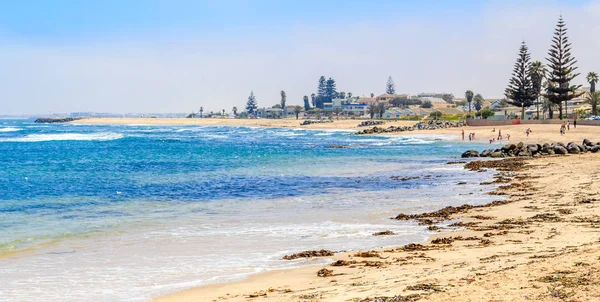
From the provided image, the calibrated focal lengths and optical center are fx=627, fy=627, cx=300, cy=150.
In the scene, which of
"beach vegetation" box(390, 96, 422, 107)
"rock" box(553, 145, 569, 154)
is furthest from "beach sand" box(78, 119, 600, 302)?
"beach vegetation" box(390, 96, 422, 107)

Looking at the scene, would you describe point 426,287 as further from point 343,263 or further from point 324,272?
point 343,263

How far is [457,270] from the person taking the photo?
9.87 metres

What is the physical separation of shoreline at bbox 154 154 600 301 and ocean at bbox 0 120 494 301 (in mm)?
986

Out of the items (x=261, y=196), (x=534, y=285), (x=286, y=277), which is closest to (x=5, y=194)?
(x=261, y=196)

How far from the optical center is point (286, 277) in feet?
37.1

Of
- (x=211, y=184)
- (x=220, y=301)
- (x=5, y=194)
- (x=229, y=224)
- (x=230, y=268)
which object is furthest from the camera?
(x=211, y=184)

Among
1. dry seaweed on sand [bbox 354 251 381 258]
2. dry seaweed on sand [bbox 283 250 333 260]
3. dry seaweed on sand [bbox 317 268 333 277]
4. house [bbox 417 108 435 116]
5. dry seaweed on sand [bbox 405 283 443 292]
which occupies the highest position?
house [bbox 417 108 435 116]

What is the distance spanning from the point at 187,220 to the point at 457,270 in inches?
429

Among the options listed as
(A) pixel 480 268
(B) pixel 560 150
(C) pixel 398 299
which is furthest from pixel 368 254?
(B) pixel 560 150

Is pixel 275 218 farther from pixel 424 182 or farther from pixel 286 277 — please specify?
pixel 424 182

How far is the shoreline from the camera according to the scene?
8.29 metres

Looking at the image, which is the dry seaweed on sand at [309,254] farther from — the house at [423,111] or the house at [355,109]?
the house at [355,109]

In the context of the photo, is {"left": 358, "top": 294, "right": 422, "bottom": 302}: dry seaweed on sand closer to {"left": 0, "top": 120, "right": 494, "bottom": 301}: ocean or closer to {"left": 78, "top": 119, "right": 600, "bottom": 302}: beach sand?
{"left": 78, "top": 119, "right": 600, "bottom": 302}: beach sand

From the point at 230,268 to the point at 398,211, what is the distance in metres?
8.41
